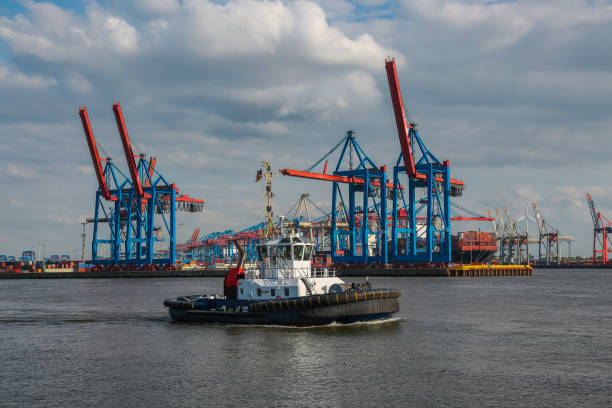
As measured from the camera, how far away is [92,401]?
18.8 meters

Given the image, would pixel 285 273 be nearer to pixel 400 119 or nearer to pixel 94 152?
pixel 400 119

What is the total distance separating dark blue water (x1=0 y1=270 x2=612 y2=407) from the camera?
18969 millimetres

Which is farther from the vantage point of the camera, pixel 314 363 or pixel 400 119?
pixel 400 119

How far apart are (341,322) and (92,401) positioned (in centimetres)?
1468

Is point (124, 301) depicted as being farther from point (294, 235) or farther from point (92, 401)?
point (92, 401)

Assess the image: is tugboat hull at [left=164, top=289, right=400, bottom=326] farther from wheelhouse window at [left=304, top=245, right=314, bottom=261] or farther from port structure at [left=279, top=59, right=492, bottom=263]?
port structure at [left=279, top=59, right=492, bottom=263]

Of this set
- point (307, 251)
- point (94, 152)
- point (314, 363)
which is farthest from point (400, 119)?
point (314, 363)

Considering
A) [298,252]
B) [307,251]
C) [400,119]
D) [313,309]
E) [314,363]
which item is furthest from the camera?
[400,119]

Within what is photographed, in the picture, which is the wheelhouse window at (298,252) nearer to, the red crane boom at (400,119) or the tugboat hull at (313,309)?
the tugboat hull at (313,309)

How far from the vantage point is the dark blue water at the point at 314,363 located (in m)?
19.0

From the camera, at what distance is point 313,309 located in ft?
97.6

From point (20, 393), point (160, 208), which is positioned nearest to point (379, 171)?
point (160, 208)

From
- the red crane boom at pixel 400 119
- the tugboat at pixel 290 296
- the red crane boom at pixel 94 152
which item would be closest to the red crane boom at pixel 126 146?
the red crane boom at pixel 94 152

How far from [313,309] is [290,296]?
171 cm
